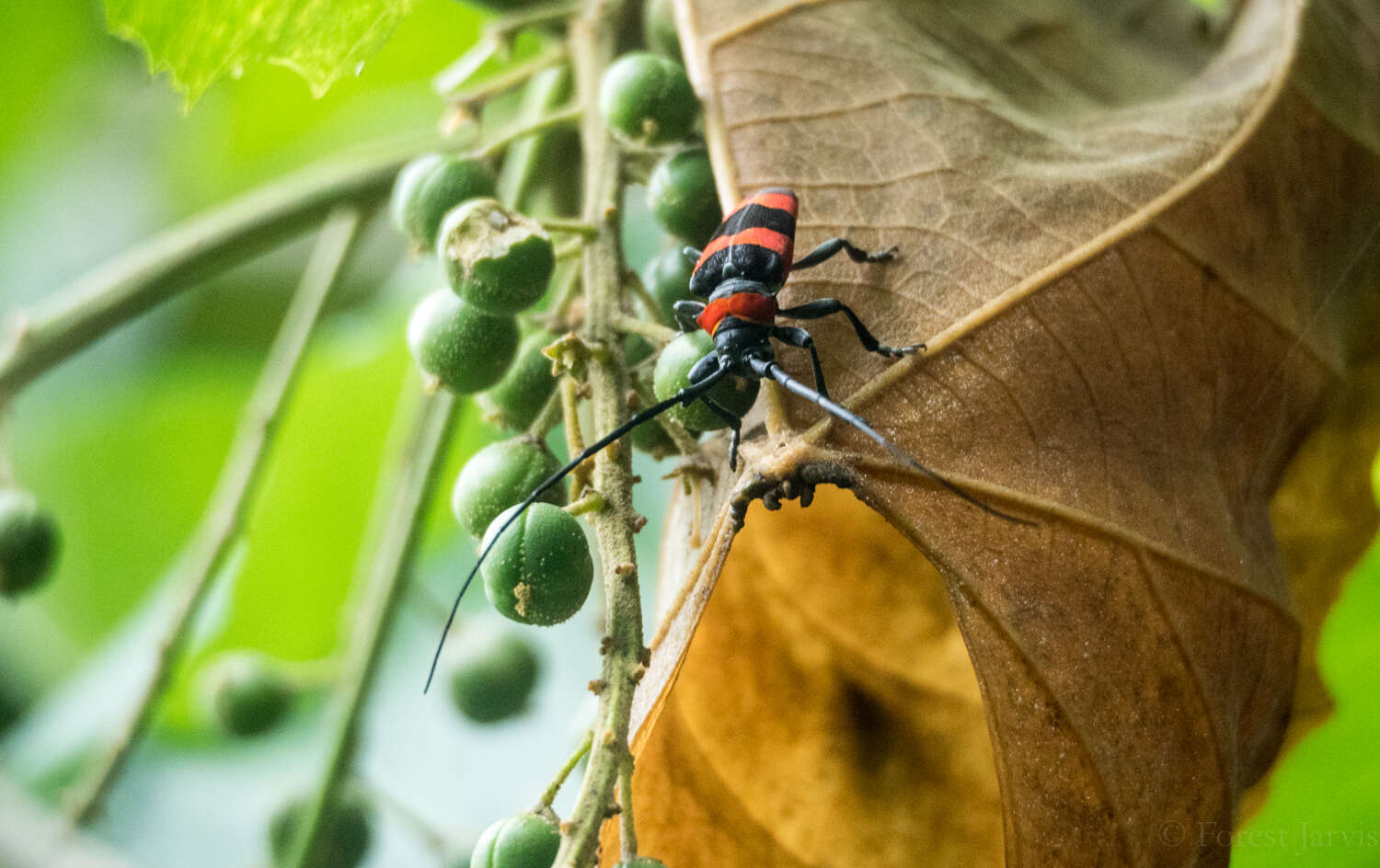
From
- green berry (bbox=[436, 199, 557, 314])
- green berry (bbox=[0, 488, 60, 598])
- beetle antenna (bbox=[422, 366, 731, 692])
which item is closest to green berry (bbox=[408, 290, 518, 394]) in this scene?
green berry (bbox=[436, 199, 557, 314])

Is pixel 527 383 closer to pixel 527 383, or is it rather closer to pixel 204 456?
pixel 527 383

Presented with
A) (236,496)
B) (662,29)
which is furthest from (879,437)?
(236,496)

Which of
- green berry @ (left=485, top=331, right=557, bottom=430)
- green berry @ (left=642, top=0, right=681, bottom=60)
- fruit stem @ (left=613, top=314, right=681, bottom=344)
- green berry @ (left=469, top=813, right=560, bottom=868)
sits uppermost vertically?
green berry @ (left=642, top=0, right=681, bottom=60)

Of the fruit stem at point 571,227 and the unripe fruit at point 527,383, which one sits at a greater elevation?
the fruit stem at point 571,227

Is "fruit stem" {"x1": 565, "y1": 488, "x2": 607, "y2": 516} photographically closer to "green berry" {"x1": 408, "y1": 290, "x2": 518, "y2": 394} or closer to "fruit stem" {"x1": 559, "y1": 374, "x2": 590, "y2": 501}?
"fruit stem" {"x1": 559, "y1": 374, "x2": 590, "y2": 501}

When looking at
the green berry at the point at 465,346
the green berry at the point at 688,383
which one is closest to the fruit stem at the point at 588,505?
the green berry at the point at 688,383

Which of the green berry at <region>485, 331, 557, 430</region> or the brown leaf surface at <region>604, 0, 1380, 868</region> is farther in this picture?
the green berry at <region>485, 331, 557, 430</region>

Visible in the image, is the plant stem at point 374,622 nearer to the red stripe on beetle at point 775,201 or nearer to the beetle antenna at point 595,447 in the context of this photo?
the beetle antenna at point 595,447
